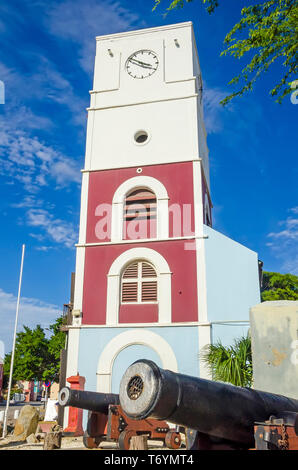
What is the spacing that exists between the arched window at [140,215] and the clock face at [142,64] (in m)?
5.41

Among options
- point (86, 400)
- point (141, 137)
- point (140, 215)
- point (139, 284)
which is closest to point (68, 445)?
point (86, 400)

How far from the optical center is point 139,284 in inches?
596

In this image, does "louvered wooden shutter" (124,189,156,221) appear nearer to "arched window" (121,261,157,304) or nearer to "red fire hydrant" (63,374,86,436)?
"arched window" (121,261,157,304)

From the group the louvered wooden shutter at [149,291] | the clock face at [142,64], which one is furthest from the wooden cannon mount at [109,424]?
the clock face at [142,64]

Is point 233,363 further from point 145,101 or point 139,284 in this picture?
point 145,101

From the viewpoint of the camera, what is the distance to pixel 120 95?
18031mm

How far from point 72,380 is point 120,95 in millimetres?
11367

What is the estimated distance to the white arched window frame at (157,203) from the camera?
1559cm

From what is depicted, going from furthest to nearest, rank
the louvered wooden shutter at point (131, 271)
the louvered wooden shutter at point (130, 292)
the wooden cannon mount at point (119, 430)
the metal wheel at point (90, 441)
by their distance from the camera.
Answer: the louvered wooden shutter at point (131, 271) → the louvered wooden shutter at point (130, 292) → the metal wheel at point (90, 441) → the wooden cannon mount at point (119, 430)

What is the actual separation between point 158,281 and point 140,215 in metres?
2.67

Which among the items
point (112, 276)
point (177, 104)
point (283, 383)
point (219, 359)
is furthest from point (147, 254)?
point (283, 383)

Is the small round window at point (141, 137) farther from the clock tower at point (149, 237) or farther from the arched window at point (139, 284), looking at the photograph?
the arched window at point (139, 284)

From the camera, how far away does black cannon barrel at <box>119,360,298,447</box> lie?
3803 mm
